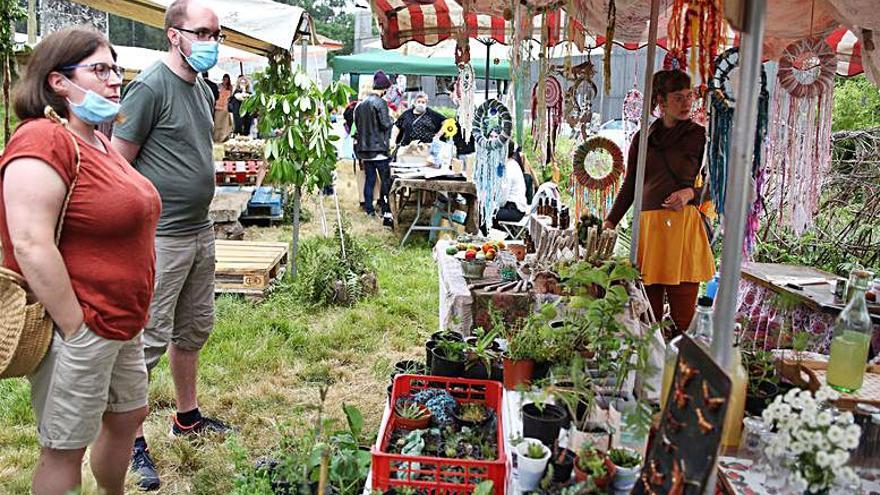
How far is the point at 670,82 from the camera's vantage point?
9.70 feet

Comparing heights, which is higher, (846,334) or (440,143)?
(440,143)

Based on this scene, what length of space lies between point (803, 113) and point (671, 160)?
976 mm

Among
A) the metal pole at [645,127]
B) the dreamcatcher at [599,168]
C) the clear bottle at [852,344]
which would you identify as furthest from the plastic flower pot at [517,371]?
the dreamcatcher at [599,168]

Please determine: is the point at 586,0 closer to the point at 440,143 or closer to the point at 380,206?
the point at 440,143

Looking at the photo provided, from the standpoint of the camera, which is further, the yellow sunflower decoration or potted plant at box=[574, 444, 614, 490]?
the yellow sunflower decoration

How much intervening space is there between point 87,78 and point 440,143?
263 inches

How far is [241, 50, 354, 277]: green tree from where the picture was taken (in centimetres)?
512

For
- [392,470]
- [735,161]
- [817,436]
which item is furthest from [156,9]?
[817,436]

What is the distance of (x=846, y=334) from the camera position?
1.72 m

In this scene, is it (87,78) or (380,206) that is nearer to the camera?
(87,78)

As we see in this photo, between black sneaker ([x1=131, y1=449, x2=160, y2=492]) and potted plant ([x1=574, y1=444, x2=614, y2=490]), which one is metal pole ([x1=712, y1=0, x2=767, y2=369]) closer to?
potted plant ([x1=574, y1=444, x2=614, y2=490])

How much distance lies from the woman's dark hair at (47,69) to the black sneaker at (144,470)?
1.42 m

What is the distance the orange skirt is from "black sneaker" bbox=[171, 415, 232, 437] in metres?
1.98

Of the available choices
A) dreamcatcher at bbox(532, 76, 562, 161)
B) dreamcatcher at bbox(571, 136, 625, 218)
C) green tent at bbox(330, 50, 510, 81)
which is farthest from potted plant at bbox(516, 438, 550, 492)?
green tent at bbox(330, 50, 510, 81)
